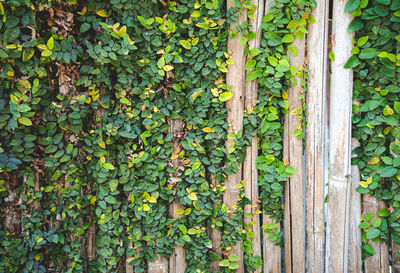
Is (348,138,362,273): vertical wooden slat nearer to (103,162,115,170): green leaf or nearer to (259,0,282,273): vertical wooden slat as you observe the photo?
(259,0,282,273): vertical wooden slat

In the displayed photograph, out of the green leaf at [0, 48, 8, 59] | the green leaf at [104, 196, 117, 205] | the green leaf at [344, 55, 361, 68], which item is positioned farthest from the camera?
the green leaf at [104, 196, 117, 205]

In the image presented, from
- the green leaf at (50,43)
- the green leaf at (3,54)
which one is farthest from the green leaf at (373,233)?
the green leaf at (3,54)

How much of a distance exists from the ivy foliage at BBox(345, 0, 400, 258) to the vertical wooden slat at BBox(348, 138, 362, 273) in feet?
0.11

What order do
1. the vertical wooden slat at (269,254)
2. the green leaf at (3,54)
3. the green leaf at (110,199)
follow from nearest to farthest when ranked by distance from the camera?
the green leaf at (3,54)
the green leaf at (110,199)
the vertical wooden slat at (269,254)

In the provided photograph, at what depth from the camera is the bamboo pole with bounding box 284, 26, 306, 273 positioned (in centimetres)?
164

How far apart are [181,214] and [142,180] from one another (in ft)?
1.16

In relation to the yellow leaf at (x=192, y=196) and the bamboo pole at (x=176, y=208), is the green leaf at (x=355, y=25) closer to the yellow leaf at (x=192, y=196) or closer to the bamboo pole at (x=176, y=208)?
the bamboo pole at (x=176, y=208)

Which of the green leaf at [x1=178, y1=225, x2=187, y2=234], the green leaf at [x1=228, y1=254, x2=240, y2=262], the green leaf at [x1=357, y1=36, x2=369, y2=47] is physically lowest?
the green leaf at [x1=228, y1=254, x2=240, y2=262]

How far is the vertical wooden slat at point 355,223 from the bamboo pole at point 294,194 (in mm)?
295

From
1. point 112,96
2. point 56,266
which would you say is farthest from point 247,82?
point 56,266

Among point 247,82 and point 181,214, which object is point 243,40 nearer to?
point 247,82

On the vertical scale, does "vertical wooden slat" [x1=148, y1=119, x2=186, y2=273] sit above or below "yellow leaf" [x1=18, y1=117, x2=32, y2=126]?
below

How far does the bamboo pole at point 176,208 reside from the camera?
1.70 meters

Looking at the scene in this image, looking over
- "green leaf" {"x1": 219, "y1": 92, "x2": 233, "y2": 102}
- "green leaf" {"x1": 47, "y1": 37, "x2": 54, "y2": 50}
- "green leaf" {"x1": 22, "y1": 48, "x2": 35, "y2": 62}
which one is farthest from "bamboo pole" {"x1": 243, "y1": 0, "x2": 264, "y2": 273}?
"green leaf" {"x1": 22, "y1": 48, "x2": 35, "y2": 62}
